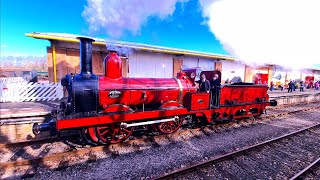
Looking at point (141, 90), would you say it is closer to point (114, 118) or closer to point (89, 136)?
point (114, 118)

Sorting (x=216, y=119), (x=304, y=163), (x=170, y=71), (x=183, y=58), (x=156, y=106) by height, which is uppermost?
(x=183, y=58)

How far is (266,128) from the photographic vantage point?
26.4 ft

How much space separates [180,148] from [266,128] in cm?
499

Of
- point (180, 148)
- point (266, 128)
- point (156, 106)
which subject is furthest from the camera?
point (266, 128)

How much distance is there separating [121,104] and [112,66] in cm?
128

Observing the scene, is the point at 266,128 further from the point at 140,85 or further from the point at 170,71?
the point at 170,71

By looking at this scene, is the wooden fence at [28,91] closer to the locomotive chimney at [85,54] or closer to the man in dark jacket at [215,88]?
the locomotive chimney at [85,54]

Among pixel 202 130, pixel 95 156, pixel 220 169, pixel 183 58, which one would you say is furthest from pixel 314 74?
pixel 95 156

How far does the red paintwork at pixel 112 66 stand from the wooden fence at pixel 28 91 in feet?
26.1

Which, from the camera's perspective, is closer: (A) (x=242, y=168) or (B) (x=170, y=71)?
(A) (x=242, y=168)

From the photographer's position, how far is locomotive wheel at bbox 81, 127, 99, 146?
209 inches

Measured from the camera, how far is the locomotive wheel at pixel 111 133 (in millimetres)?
5418


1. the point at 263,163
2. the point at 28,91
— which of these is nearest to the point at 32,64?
the point at 28,91

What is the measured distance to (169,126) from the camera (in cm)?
662
